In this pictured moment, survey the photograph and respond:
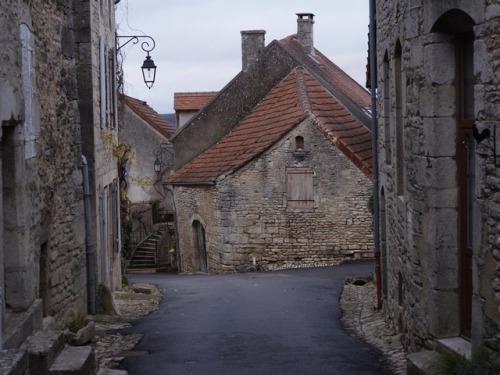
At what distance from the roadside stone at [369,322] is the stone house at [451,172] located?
12.9 inches

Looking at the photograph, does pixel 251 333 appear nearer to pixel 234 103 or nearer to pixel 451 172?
pixel 451 172

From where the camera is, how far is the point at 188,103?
36125 millimetres

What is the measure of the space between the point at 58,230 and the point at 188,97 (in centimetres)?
2681

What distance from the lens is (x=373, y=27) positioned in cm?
1207

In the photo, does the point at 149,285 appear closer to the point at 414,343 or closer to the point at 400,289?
the point at 400,289

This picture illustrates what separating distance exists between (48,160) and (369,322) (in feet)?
16.5

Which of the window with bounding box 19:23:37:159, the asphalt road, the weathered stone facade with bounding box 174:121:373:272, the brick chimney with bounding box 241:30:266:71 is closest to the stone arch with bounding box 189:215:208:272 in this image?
the weathered stone facade with bounding box 174:121:373:272

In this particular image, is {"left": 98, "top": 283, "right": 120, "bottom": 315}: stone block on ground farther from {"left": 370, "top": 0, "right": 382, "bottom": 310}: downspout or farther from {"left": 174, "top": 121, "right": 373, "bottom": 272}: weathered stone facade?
{"left": 174, "top": 121, "right": 373, "bottom": 272}: weathered stone facade

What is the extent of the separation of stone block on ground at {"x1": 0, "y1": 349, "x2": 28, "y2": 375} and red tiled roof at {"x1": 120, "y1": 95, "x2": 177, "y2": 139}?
29168 millimetres

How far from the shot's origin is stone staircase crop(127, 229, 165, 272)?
28.0 meters

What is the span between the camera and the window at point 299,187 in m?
21.0

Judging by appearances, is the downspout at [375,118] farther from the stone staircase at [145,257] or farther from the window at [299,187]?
the stone staircase at [145,257]

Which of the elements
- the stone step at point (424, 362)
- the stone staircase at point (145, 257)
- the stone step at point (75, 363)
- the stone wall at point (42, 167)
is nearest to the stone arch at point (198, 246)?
the stone staircase at point (145, 257)

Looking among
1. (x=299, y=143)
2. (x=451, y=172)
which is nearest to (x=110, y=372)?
(x=451, y=172)
